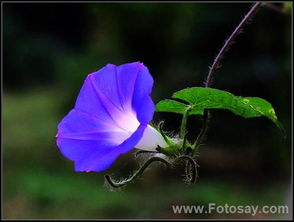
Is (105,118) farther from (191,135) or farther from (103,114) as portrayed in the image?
(191,135)

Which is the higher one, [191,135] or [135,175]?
[135,175]

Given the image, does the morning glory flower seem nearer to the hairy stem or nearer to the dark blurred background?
the hairy stem

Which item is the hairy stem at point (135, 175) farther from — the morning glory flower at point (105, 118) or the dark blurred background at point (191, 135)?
the dark blurred background at point (191, 135)

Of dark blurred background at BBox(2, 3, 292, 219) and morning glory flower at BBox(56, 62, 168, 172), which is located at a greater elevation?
morning glory flower at BBox(56, 62, 168, 172)

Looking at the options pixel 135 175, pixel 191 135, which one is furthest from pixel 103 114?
pixel 191 135

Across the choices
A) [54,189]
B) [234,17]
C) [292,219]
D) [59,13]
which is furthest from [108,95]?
[59,13]

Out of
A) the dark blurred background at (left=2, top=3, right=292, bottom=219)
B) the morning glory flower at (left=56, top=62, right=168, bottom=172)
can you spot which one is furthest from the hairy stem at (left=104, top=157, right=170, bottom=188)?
the dark blurred background at (left=2, top=3, right=292, bottom=219)
